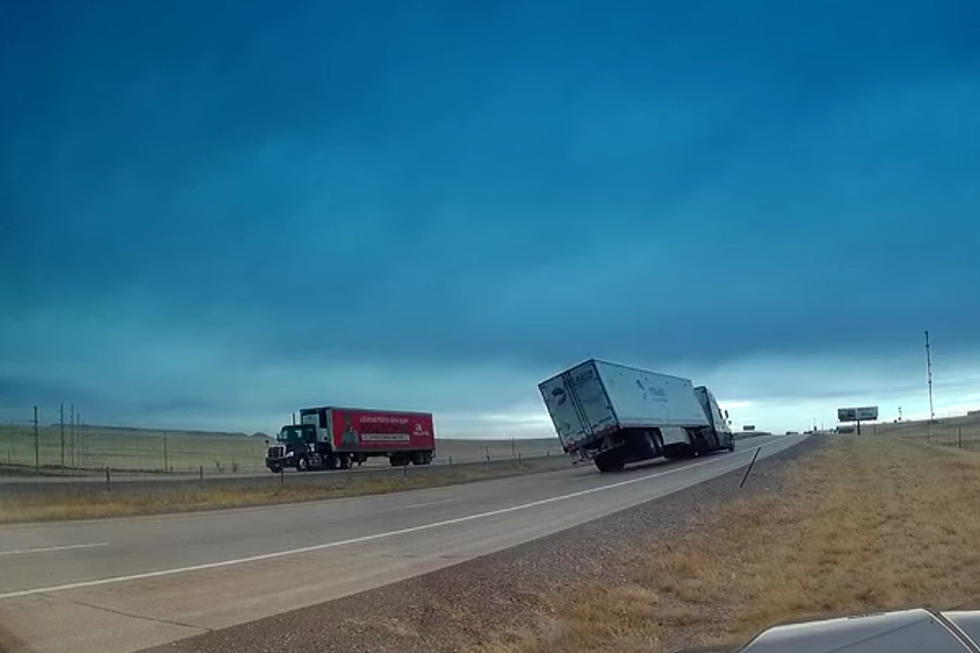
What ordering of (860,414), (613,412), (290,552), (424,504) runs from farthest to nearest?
(860,414)
(613,412)
(424,504)
(290,552)

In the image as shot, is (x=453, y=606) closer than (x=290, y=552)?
Yes

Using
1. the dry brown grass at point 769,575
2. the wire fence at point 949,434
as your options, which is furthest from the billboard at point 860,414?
the dry brown grass at point 769,575

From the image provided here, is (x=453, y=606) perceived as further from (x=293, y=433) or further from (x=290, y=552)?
(x=293, y=433)

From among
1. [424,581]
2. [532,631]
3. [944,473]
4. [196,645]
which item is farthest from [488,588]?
[944,473]

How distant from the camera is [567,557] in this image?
46.4 ft

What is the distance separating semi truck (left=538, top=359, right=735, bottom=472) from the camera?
1510 inches

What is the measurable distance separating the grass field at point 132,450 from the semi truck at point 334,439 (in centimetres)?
487

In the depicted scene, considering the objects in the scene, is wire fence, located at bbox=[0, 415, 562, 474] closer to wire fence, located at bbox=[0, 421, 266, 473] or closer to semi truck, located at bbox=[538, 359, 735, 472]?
wire fence, located at bbox=[0, 421, 266, 473]

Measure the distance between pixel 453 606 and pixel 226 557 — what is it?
6.76m

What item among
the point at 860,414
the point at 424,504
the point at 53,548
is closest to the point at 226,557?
the point at 53,548

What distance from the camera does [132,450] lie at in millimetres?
76875

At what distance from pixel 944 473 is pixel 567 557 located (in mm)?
20871

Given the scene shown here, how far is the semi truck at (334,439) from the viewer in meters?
57.9

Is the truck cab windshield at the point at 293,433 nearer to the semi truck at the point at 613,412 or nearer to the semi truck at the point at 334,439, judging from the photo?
the semi truck at the point at 334,439
